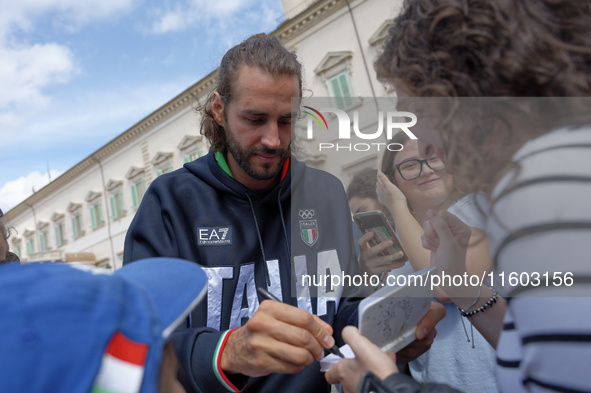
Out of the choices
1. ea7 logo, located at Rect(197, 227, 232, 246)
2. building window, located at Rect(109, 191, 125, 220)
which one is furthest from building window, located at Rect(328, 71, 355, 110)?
building window, located at Rect(109, 191, 125, 220)

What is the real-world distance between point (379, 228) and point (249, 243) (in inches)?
18.4

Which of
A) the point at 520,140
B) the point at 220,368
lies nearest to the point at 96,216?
the point at 220,368

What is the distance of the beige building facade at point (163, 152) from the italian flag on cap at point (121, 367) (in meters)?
0.71

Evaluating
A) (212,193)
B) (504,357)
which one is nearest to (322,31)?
(212,193)

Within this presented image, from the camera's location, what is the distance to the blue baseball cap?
1.82 ft

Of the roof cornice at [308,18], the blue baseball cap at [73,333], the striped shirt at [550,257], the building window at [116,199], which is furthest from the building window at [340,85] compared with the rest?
the building window at [116,199]

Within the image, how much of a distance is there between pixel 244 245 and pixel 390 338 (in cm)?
64

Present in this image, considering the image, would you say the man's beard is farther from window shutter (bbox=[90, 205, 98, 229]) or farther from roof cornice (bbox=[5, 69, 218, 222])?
window shutter (bbox=[90, 205, 98, 229])

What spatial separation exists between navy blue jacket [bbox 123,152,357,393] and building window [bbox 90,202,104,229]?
2172cm

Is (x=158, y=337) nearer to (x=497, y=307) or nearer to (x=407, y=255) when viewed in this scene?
(x=407, y=255)

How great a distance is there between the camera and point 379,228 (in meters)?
→ 1.28

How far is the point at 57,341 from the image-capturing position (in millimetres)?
567

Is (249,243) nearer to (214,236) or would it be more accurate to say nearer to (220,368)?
(214,236)

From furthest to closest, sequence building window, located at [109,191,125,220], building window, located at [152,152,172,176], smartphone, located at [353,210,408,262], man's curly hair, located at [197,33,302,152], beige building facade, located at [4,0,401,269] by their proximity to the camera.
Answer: building window, located at [109,191,125,220], building window, located at [152,152,172,176], beige building facade, located at [4,0,401,269], man's curly hair, located at [197,33,302,152], smartphone, located at [353,210,408,262]
